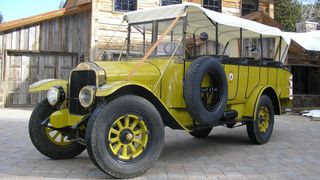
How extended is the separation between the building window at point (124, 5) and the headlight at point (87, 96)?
10998 millimetres

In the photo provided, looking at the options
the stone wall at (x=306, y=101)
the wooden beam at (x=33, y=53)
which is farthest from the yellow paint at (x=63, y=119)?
the stone wall at (x=306, y=101)

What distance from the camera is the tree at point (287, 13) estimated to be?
26.2 metres

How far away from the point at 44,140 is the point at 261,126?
4.50 metres

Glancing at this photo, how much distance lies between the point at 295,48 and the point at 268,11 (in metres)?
2.24

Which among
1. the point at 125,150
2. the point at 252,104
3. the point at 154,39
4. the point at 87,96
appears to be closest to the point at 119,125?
the point at 125,150

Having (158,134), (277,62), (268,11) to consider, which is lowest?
(158,134)

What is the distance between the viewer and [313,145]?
8703 mm

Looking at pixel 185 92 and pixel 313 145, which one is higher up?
pixel 185 92

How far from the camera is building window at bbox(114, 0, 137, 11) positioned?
54.0ft

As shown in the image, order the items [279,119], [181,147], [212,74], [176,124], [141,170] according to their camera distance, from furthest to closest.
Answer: [279,119] < [181,147] < [212,74] < [176,124] < [141,170]

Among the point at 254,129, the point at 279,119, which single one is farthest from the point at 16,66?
the point at 254,129

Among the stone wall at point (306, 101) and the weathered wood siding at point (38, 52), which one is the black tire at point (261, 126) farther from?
the stone wall at point (306, 101)

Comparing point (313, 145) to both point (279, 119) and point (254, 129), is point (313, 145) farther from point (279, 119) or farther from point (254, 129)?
point (279, 119)

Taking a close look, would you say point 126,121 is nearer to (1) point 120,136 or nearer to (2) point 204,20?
(1) point 120,136
